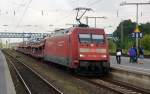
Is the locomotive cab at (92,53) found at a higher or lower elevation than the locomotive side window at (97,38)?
lower

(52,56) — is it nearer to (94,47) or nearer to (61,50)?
(61,50)

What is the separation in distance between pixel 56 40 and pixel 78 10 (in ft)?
11.8

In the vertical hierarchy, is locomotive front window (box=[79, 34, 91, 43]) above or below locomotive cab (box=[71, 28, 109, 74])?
above

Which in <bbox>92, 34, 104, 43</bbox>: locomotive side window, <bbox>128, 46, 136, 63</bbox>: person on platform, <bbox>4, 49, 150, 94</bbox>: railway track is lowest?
<bbox>4, 49, 150, 94</bbox>: railway track

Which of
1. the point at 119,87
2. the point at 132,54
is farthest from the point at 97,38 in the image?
the point at 132,54

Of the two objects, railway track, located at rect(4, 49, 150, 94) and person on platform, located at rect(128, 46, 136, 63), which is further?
person on platform, located at rect(128, 46, 136, 63)

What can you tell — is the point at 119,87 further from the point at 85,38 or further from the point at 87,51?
the point at 85,38

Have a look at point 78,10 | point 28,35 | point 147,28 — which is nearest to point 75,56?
point 78,10

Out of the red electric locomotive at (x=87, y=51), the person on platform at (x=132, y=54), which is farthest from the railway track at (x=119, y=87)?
the person on platform at (x=132, y=54)

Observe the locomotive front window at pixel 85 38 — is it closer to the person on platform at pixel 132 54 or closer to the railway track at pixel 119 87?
the railway track at pixel 119 87

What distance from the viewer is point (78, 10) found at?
1442 inches

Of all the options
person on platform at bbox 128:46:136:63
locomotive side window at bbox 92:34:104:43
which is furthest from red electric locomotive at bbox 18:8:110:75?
person on platform at bbox 128:46:136:63

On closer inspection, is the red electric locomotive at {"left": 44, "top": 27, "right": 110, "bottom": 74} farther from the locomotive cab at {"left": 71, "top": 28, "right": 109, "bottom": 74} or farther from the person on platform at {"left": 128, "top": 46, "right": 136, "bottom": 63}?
the person on platform at {"left": 128, "top": 46, "right": 136, "bottom": 63}

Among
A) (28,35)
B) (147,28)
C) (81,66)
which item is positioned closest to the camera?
(81,66)
